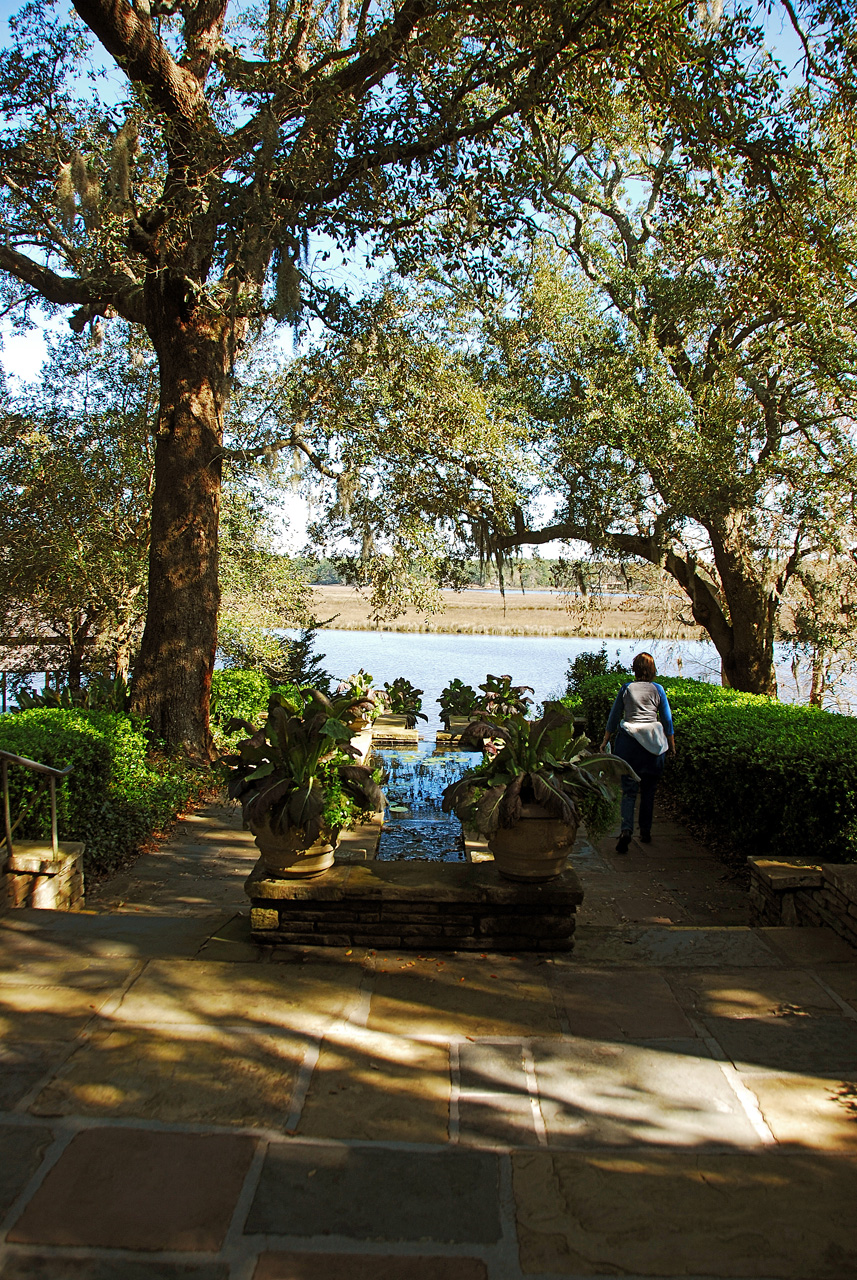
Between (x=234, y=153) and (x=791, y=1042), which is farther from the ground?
(x=234, y=153)

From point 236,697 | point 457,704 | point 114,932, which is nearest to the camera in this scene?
point 114,932

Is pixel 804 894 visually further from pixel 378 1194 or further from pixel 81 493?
pixel 81 493

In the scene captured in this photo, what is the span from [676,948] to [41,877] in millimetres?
3344

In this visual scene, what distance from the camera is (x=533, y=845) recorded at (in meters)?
3.60

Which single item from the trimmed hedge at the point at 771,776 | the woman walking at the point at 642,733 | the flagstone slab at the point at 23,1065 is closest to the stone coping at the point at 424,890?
the flagstone slab at the point at 23,1065

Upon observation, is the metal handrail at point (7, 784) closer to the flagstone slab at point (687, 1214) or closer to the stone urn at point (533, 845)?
the stone urn at point (533, 845)

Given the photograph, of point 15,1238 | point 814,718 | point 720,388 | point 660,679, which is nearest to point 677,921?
point 814,718

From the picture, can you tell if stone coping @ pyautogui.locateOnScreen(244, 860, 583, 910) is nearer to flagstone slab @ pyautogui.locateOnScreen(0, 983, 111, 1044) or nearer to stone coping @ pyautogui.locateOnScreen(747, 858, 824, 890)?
flagstone slab @ pyautogui.locateOnScreen(0, 983, 111, 1044)

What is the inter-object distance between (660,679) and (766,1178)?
823 centimetres

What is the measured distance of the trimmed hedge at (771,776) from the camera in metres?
4.83

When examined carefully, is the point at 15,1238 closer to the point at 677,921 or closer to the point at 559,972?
the point at 559,972

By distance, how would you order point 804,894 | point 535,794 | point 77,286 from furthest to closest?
point 77,286
point 804,894
point 535,794

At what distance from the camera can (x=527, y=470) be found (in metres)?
9.99

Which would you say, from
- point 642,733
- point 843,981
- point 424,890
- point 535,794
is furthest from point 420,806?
point 843,981
